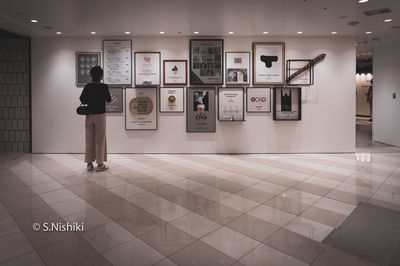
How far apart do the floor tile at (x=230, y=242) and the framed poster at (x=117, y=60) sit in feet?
15.7

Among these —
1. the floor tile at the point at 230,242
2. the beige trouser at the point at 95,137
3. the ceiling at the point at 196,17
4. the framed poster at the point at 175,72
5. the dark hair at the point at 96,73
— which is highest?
the ceiling at the point at 196,17

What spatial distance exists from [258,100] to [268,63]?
0.87 metres

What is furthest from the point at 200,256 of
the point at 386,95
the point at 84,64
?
the point at 386,95

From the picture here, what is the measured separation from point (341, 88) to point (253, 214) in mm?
4758

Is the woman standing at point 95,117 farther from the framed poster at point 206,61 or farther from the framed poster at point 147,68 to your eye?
the framed poster at point 206,61

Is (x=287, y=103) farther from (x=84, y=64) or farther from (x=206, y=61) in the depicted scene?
(x=84, y=64)

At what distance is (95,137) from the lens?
16.3ft

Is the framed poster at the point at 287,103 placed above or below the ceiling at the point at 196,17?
below

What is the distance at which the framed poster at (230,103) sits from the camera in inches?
256

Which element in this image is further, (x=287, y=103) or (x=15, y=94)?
(x=15, y=94)

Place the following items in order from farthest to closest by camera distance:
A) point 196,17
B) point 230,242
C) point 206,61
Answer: point 206,61
point 196,17
point 230,242

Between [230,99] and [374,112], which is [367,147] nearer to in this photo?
[374,112]

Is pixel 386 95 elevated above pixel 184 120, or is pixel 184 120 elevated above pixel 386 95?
pixel 386 95

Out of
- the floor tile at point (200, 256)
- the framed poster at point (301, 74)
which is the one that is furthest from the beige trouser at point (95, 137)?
the framed poster at point (301, 74)
